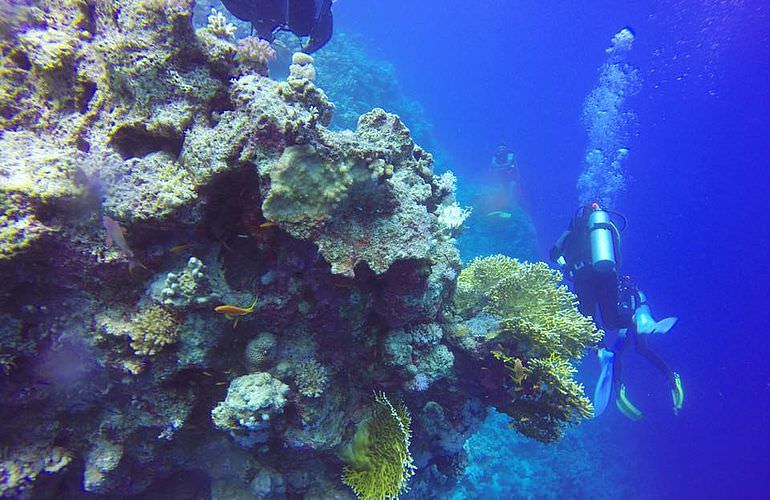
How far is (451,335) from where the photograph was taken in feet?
12.8

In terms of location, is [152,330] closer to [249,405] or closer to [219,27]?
[249,405]

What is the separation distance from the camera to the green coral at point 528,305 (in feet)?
12.1

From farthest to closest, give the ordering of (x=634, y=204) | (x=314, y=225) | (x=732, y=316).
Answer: (x=634, y=204)
(x=732, y=316)
(x=314, y=225)

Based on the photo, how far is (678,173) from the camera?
2704 inches

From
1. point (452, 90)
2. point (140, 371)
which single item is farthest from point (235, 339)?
point (452, 90)

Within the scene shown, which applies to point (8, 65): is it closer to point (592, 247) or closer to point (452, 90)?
point (592, 247)

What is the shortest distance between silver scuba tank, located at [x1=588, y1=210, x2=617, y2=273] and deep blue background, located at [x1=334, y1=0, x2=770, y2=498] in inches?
285

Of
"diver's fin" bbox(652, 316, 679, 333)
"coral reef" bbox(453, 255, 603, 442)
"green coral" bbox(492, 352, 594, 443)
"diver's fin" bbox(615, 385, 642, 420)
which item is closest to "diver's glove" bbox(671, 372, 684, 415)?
"diver's fin" bbox(615, 385, 642, 420)

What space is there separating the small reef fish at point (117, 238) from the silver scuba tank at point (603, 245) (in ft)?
31.4

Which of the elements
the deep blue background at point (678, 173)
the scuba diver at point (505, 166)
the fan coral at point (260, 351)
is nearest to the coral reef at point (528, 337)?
the fan coral at point (260, 351)

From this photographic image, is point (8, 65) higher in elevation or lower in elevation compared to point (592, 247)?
lower

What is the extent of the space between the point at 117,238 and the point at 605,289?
34.2 ft

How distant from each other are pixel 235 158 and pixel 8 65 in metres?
2.42

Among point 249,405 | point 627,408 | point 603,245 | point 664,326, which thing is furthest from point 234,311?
point 627,408
